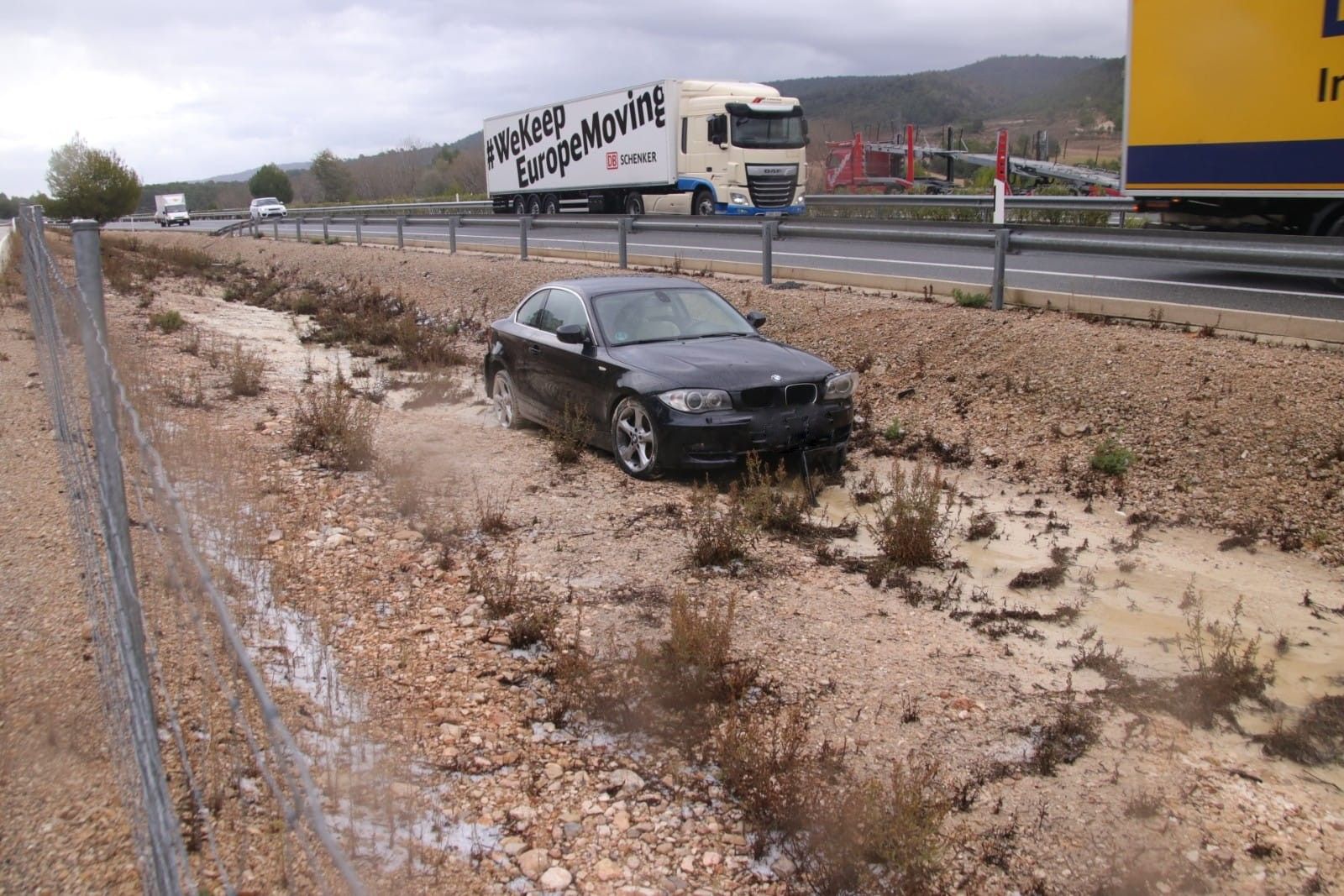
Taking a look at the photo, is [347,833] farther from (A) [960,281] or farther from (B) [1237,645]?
→ (A) [960,281]

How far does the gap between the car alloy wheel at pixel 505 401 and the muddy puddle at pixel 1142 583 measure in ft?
12.6

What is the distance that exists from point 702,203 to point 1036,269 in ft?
47.9

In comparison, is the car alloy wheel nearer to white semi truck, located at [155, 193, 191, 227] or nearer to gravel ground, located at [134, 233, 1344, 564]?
gravel ground, located at [134, 233, 1344, 564]

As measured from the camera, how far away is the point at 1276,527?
726cm

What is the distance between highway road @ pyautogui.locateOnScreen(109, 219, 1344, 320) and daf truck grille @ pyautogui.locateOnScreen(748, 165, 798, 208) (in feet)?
13.0

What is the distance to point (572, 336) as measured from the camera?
924cm

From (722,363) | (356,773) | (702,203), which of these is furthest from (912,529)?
(702,203)

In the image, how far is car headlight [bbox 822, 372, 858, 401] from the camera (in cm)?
839

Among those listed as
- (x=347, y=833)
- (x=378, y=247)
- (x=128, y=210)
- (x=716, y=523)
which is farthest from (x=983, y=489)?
(x=128, y=210)

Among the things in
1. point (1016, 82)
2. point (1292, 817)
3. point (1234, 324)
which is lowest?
point (1292, 817)

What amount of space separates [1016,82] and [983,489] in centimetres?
12914

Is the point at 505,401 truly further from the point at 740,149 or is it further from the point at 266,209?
the point at 266,209

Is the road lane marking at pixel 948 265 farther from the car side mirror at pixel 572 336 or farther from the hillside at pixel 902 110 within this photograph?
the hillside at pixel 902 110

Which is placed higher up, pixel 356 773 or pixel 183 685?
pixel 183 685
